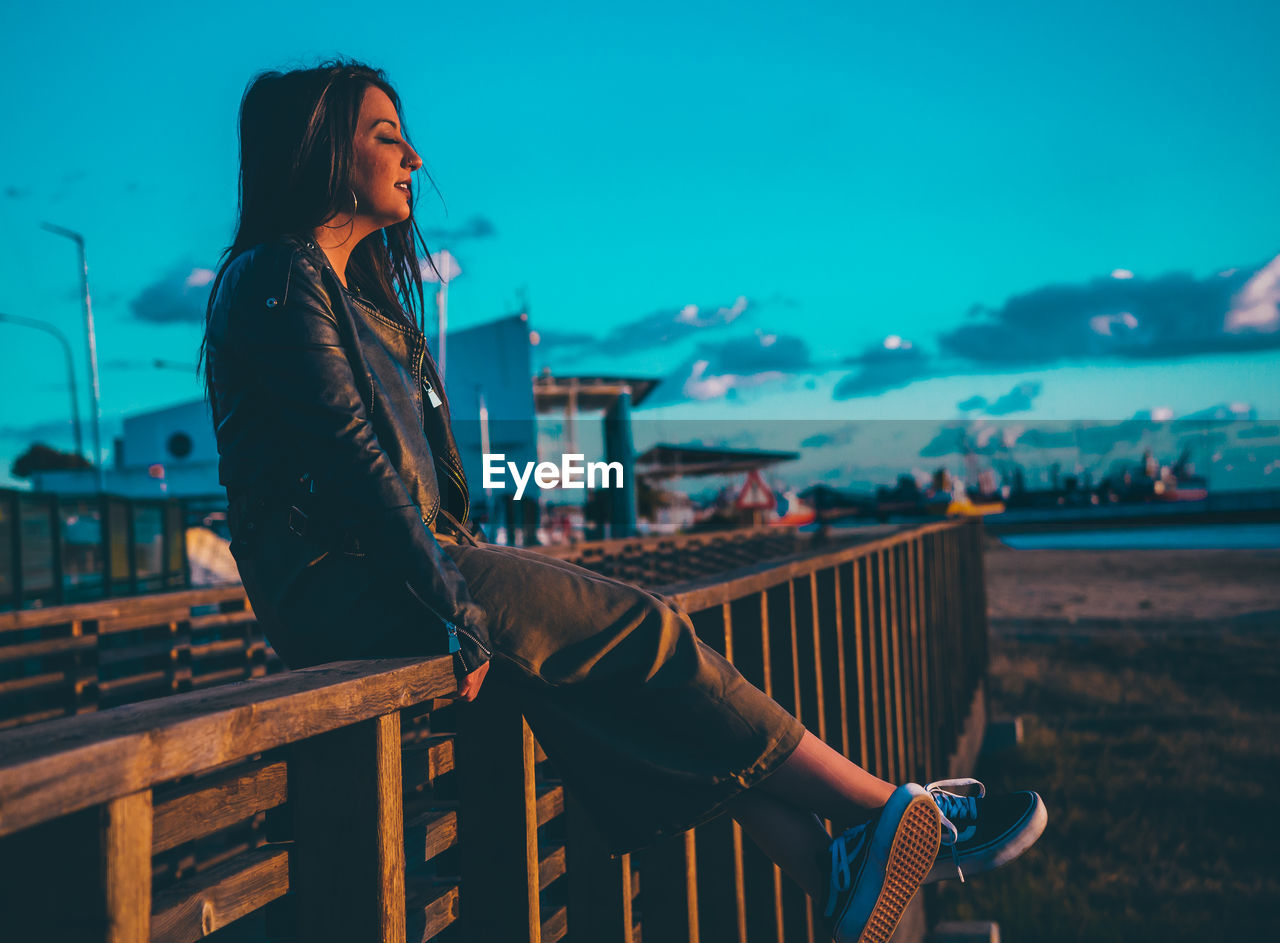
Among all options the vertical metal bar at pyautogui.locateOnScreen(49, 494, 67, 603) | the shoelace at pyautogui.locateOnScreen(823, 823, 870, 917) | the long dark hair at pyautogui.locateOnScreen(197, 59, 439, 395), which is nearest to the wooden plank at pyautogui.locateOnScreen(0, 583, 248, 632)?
the long dark hair at pyautogui.locateOnScreen(197, 59, 439, 395)

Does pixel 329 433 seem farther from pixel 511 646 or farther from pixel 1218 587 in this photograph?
pixel 1218 587

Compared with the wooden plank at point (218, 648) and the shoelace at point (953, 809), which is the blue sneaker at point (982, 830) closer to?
the shoelace at point (953, 809)

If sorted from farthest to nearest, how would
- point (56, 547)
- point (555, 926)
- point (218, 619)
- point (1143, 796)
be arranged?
point (56, 547), point (1143, 796), point (218, 619), point (555, 926)

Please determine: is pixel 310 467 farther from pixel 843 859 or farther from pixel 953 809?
pixel 953 809

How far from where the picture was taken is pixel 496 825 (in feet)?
4.83

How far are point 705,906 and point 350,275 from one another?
1.68 meters

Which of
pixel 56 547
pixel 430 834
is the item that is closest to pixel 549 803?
pixel 430 834

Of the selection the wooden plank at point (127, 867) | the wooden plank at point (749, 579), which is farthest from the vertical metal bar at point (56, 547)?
the wooden plank at point (127, 867)

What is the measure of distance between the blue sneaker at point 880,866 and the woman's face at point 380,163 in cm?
152

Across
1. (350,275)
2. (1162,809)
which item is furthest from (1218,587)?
(350,275)

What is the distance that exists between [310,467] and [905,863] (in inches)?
49.9

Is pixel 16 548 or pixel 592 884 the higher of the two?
pixel 16 548

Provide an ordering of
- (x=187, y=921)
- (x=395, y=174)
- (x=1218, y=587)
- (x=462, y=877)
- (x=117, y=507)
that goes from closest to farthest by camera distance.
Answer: (x=187, y=921), (x=462, y=877), (x=395, y=174), (x=117, y=507), (x=1218, y=587)

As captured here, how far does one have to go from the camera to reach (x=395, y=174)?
1928 mm
